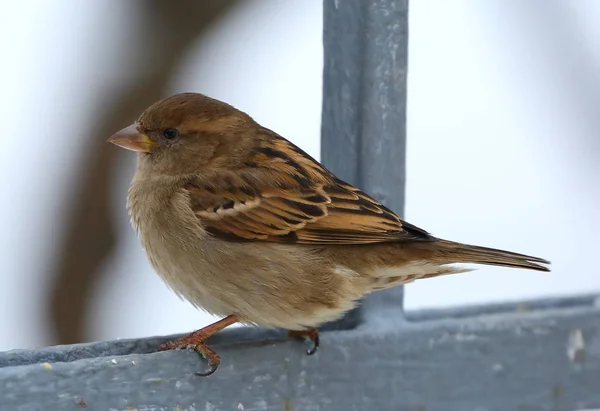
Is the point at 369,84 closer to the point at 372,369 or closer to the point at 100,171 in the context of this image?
the point at 372,369

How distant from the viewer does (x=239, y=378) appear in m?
2.43

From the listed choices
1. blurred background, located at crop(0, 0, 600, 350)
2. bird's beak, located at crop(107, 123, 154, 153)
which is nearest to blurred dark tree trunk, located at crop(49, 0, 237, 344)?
blurred background, located at crop(0, 0, 600, 350)

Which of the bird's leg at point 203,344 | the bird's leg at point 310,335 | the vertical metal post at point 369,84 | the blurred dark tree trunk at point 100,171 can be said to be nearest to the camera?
the bird's leg at point 203,344

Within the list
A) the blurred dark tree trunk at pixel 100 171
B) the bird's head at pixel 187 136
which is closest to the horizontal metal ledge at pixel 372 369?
the bird's head at pixel 187 136

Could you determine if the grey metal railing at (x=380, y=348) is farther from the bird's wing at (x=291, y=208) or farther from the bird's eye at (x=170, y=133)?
the bird's eye at (x=170, y=133)

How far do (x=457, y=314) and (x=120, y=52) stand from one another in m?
2.66

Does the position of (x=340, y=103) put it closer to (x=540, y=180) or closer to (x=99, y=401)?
(x=99, y=401)

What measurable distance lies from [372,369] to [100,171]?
2348 millimetres

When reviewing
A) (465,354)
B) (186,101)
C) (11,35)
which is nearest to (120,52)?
(11,35)

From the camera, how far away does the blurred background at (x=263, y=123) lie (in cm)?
467

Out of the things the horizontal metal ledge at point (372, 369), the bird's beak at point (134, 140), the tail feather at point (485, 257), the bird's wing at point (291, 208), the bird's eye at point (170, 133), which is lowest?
the horizontal metal ledge at point (372, 369)

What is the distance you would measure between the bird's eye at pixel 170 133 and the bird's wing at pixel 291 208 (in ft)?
0.64

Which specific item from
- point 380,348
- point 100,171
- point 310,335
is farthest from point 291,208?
point 100,171

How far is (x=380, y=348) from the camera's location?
101 inches
